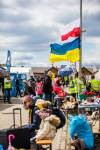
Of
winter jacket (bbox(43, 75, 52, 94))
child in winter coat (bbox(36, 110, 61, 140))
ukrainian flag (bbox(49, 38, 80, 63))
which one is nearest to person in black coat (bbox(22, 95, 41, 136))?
child in winter coat (bbox(36, 110, 61, 140))

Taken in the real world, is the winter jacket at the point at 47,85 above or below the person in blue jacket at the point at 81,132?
above

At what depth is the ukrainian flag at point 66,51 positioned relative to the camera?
14586 mm

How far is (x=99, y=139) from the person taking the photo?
12.9m

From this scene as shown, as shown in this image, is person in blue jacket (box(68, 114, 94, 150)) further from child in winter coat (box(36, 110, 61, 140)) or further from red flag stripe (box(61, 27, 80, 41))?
red flag stripe (box(61, 27, 80, 41))

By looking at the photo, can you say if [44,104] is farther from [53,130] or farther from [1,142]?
[1,142]

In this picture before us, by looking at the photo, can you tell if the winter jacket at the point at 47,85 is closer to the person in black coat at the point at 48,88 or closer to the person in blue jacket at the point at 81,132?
the person in black coat at the point at 48,88

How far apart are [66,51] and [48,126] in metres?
4.75

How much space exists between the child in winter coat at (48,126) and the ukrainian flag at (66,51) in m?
4.19

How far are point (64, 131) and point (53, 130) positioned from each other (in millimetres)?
4627

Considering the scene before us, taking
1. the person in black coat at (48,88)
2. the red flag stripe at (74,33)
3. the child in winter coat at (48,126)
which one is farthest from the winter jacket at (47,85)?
the child in winter coat at (48,126)

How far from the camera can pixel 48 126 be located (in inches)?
411

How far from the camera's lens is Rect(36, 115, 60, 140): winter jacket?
10.4 m

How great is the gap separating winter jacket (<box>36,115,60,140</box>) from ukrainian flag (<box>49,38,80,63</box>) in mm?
4275

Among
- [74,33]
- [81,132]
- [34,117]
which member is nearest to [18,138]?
[34,117]
